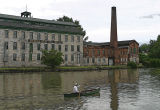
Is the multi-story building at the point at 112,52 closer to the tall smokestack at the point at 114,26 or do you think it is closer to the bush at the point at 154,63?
the tall smokestack at the point at 114,26

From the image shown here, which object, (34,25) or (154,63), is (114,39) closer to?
(154,63)

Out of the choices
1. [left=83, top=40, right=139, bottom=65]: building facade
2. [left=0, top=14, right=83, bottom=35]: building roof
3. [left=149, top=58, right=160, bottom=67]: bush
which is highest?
[left=0, top=14, right=83, bottom=35]: building roof

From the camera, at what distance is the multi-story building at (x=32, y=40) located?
74000mm

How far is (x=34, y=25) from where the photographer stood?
80.8 metres

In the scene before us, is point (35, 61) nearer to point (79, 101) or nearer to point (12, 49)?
point (12, 49)

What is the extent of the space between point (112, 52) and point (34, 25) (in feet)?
123

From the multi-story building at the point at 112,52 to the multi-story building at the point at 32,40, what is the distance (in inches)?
264

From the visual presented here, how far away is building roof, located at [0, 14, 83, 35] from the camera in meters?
75.1

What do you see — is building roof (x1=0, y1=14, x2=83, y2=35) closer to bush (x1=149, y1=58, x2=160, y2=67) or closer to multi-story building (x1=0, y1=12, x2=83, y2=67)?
multi-story building (x1=0, y1=12, x2=83, y2=67)

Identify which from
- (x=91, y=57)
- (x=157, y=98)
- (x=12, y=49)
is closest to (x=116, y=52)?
(x=91, y=57)

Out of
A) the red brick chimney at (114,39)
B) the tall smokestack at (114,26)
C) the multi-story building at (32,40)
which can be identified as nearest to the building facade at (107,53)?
the red brick chimney at (114,39)

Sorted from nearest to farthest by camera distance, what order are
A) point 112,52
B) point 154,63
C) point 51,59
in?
point 51,59 < point 112,52 < point 154,63

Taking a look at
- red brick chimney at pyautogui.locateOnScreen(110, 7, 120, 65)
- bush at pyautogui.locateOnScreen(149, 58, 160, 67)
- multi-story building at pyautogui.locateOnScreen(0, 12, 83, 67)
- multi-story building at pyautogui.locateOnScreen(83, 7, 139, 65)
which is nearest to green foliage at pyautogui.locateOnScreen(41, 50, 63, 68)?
multi-story building at pyautogui.locateOnScreen(0, 12, 83, 67)

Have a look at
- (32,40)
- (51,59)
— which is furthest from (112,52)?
(51,59)
